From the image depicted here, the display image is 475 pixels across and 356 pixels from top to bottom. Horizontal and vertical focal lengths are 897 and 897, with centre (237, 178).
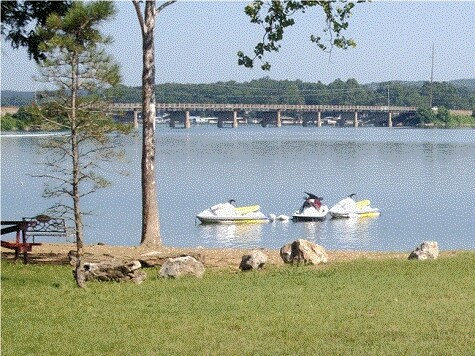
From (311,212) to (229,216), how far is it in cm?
319

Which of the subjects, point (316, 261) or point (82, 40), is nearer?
point (82, 40)

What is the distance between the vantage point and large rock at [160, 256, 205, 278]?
39.7ft

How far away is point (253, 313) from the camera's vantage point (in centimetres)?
920

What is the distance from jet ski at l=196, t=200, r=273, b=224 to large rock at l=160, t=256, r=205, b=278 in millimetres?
19640

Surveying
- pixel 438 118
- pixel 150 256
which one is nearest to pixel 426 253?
pixel 150 256

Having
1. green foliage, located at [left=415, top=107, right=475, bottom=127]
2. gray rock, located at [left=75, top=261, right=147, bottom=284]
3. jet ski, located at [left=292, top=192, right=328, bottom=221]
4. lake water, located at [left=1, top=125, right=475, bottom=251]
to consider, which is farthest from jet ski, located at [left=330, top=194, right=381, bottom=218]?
green foliage, located at [left=415, top=107, right=475, bottom=127]

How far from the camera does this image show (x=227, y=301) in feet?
32.6

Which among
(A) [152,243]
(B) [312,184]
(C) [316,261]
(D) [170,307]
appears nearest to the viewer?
(D) [170,307]

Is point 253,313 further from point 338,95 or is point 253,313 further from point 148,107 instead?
point 338,95

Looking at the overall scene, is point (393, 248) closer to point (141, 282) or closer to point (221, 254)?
point (221, 254)

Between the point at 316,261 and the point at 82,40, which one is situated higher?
the point at 82,40

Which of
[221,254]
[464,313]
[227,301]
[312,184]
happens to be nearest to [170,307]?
[227,301]

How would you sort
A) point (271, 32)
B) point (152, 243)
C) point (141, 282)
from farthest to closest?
point (152, 243) → point (271, 32) → point (141, 282)

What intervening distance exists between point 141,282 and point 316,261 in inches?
120
